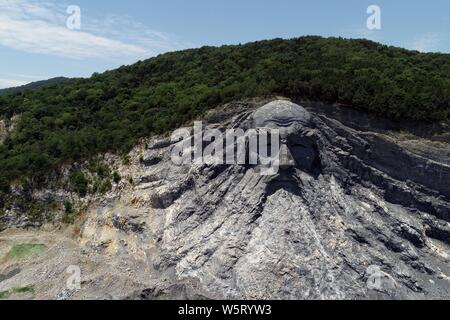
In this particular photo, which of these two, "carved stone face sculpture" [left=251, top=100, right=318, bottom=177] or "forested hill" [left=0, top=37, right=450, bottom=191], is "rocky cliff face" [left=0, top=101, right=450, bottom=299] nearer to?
"carved stone face sculpture" [left=251, top=100, right=318, bottom=177]

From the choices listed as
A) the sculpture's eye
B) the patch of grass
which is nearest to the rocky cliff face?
the sculpture's eye

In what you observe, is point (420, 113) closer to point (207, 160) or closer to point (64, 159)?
point (207, 160)

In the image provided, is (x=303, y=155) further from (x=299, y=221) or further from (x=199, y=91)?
(x=199, y=91)

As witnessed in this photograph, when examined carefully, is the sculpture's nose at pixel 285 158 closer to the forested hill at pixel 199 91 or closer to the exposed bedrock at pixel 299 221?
the exposed bedrock at pixel 299 221

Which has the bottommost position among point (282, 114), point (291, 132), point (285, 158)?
point (285, 158)

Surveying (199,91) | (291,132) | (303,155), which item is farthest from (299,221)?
(199,91)

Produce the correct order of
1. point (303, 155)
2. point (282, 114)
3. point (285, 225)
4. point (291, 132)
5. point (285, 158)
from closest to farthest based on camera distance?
point (285, 225), point (285, 158), point (291, 132), point (303, 155), point (282, 114)
